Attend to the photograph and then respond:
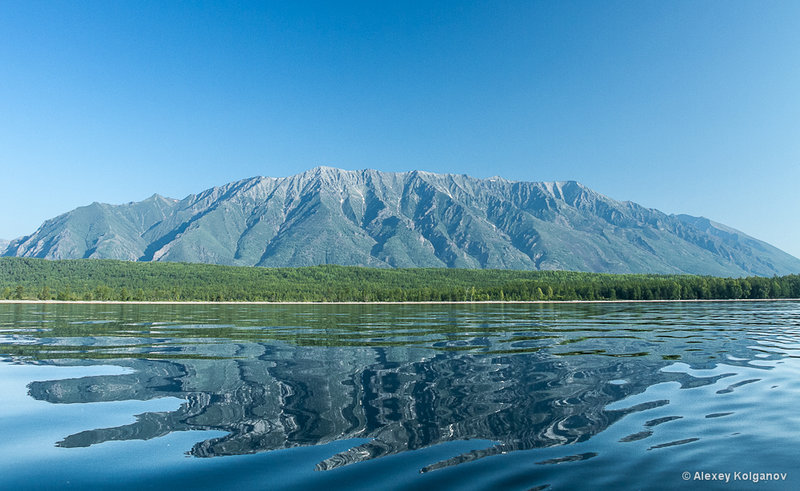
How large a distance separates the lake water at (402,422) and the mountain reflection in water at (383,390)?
95 mm

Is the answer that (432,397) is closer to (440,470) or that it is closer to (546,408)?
(546,408)

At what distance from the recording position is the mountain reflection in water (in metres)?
11.8

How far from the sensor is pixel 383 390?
17391 mm

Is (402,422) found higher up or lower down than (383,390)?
higher up

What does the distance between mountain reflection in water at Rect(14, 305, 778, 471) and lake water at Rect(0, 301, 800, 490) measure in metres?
0.09

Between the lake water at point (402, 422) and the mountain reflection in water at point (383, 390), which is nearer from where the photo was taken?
the lake water at point (402, 422)

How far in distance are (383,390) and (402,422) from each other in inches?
180

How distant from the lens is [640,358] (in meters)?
25.6

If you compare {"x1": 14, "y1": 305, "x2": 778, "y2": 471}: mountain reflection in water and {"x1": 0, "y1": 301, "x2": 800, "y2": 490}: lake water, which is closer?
{"x1": 0, "y1": 301, "x2": 800, "y2": 490}: lake water

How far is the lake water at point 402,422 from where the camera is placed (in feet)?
30.0

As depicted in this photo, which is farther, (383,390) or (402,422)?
(383,390)

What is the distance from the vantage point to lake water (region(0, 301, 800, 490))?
9156 millimetres

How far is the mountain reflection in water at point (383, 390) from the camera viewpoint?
38.8 feet

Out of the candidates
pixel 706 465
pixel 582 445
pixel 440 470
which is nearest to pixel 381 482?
pixel 440 470
